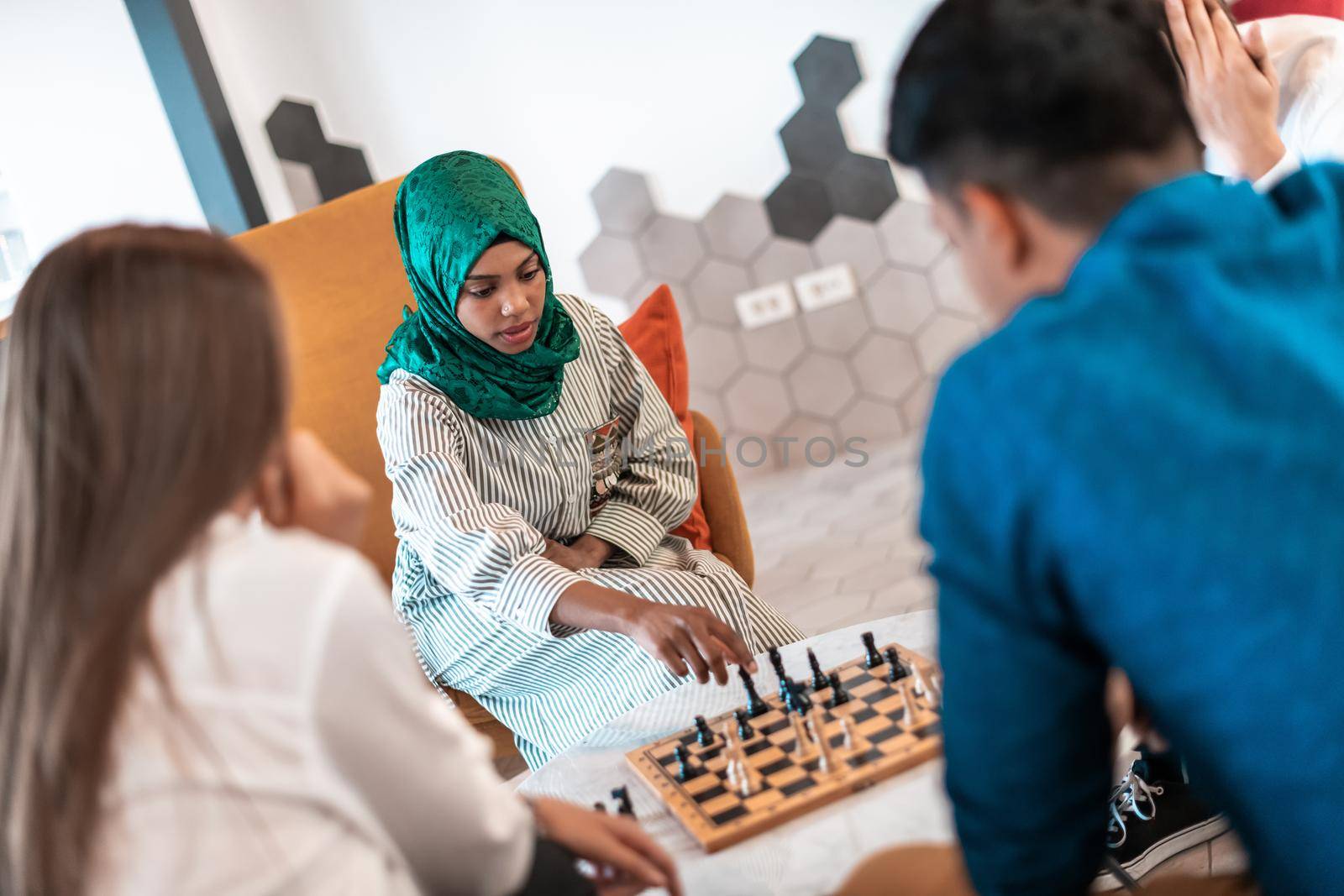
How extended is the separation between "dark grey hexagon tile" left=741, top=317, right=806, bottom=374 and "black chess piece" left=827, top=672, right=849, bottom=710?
229 cm

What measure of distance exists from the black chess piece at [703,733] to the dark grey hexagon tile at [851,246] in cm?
238

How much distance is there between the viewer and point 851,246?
3.49 m

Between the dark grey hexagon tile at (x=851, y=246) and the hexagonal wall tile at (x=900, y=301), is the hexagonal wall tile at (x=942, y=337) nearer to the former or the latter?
the hexagonal wall tile at (x=900, y=301)

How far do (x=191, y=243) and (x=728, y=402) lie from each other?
2.95 m

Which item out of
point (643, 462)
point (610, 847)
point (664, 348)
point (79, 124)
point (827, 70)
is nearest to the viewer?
point (610, 847)

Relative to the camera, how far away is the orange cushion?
224 cm

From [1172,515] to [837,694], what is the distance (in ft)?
2.38

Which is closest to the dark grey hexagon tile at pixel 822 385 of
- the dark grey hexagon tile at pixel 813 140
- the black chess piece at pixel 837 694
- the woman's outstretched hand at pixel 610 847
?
the dark grey hexagon tile at pixel 813 140

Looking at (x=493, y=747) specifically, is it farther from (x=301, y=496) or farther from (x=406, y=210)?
(x=301, y=496)

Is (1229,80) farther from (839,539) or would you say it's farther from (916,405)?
(916,405)

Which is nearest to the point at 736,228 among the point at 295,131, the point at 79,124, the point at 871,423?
the point at 871,423

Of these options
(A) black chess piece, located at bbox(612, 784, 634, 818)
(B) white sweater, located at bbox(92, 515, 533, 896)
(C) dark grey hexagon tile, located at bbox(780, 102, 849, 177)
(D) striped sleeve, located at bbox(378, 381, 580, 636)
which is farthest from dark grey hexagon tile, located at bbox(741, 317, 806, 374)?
(B) white sweater, located at bbox(92, 515, 533, 896)

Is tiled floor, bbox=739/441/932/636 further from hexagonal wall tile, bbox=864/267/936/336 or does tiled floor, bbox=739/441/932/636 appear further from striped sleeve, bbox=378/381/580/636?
striped sleeve, bbox=378/381/580/636

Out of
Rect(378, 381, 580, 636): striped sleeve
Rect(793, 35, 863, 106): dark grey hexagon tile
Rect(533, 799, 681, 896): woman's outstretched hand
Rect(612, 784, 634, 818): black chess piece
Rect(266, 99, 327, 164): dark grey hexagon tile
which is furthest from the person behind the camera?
Rect(793, 35, 863, 106): dark grey hexagon tile
